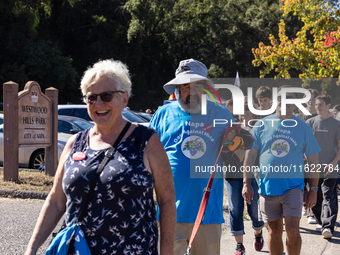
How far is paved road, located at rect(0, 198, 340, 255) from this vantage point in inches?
205

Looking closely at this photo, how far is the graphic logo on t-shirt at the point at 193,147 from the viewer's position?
135 inches

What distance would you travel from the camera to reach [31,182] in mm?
8648

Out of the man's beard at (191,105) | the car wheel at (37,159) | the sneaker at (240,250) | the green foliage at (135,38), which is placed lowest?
the sneaker at (240,250)

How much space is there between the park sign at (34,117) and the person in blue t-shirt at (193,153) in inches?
238

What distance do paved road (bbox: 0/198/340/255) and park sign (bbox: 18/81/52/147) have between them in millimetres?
2052

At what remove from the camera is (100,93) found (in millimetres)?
2398

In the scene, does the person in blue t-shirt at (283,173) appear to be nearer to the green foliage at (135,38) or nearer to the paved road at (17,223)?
the paved road at (17,223)

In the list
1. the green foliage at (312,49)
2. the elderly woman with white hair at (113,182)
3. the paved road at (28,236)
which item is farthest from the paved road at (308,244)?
the green foliage at (312,49)

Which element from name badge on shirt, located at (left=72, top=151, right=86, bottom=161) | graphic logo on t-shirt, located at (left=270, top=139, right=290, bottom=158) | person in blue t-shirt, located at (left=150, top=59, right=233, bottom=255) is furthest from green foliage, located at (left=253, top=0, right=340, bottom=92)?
name badge on shirt, located at (left=72, top=151, right=86, bottom=161)

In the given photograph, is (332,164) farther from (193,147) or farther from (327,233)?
(193,147)

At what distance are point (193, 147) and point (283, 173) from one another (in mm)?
1554

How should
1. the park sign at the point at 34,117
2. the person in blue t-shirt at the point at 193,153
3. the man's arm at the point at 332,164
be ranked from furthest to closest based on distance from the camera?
the park sign at the point at 34,117 < the man's arm at the point at 332,164 < the person in blue t-shirt at the point at 193,153

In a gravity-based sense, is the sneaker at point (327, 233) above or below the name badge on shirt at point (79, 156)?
below

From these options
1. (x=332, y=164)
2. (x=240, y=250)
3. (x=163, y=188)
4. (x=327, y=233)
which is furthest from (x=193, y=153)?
(x=332, y=164)
